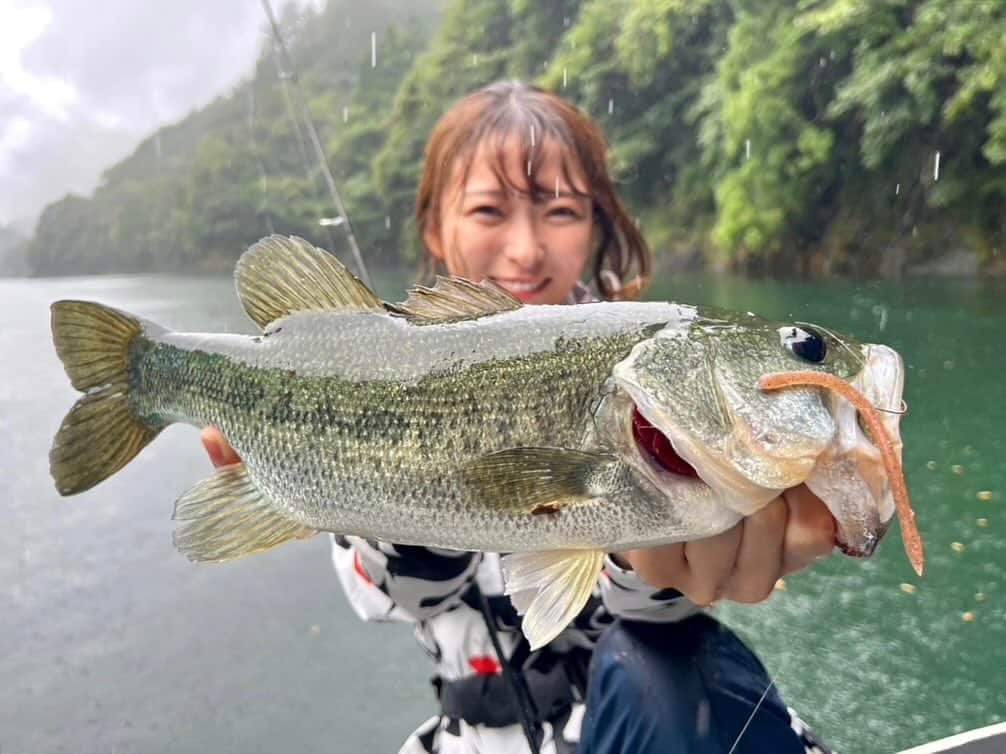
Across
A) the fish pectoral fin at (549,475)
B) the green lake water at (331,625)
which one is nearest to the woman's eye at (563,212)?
the green lake water at (331,625)

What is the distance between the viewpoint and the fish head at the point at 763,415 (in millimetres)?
1055

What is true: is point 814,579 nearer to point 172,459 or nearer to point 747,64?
point 172,459

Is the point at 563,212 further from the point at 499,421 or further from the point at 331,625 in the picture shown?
the point at 331,625

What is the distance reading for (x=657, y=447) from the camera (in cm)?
114

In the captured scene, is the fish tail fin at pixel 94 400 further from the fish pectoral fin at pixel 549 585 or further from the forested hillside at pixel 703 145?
the forested hillside at pixel 703 145

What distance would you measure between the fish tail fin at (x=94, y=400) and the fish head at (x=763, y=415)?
3.01ft

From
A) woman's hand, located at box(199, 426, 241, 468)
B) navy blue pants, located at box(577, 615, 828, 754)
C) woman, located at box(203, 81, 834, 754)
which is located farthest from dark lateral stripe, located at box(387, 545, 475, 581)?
woman's hand, located at box(199, 426, 241, 468)

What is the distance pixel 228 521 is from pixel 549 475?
0.60 metres

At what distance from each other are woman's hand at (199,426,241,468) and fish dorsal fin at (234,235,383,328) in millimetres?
218

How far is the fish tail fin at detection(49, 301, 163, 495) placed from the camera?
1.38 meters

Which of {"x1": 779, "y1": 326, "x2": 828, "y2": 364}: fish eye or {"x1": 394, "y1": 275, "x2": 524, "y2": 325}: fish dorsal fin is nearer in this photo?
{"x1": 779, "y1": 326, "x2": 828, "y2": 364}: fish eye

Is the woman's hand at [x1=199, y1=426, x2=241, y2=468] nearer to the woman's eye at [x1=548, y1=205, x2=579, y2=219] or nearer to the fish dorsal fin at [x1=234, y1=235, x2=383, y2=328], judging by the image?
the fish dorsal fin at [x1=234, y1=235, x2=383, y2=328]

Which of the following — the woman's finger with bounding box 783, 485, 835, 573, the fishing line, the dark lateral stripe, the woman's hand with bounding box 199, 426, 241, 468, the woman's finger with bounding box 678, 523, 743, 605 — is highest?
the woman's hand with bounding box 199, 426, 241, 468

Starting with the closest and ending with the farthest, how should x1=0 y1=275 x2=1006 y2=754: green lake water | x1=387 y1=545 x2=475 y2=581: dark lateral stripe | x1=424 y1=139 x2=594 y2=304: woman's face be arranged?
x1=387 y1=545 x2=475 y2=581: dark lateral stripe
x1=424 y1=139 x2=594 y2=304: woman's face
x1=0 y1=275 x2=1006 y2=754: green lake water
